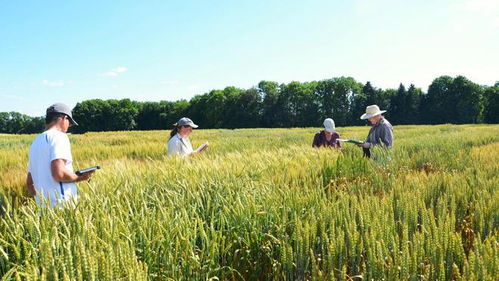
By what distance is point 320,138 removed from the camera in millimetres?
7301

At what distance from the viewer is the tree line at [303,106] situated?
61031 millimetres

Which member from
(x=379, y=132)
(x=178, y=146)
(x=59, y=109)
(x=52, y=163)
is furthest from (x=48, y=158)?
(x=379, y=132)

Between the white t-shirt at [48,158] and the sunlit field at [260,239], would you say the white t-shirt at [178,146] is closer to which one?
the sunlit field at [260,239]

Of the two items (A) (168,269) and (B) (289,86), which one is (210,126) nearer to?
(B) (289,86)

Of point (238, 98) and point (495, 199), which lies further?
point (238, 98)

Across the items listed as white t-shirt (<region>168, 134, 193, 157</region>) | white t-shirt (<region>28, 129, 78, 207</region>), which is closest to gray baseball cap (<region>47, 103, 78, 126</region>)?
white t-shirt (<region>28, 129, 78, 207</region>)

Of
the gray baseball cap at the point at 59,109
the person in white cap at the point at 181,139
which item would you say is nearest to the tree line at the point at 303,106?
the person in white cap at the point at 181,139

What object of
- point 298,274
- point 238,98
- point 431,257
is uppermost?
point 238,98

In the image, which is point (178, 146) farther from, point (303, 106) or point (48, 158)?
point (303, 106)

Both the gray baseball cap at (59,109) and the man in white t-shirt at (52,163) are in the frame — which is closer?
the man in white t-shirt at (52,163)

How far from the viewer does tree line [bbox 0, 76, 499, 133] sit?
200 feet

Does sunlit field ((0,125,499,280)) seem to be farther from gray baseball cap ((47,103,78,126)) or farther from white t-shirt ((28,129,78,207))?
gray baseball cap ((47,103,78,126))

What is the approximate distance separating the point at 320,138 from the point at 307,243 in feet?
18.6

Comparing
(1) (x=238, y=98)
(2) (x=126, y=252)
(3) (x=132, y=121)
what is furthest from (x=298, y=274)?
(3) (x=132, y=121)
